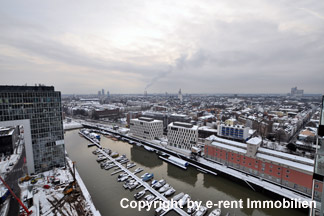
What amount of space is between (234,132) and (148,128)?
17.7 m

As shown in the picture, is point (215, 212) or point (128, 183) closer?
point (215, 212)

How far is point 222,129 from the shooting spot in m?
32.7

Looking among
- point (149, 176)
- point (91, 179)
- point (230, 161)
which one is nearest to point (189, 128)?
point (230, 161)

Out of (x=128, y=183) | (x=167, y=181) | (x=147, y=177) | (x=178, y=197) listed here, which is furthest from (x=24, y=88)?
(x=178, y=197)

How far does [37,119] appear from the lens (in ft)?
57.0

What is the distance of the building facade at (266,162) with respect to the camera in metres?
15.1

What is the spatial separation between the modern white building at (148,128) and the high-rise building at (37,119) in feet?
52.6

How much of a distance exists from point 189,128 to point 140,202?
48.6 ft

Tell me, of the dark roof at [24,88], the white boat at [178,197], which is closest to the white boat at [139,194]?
the white boat at [178,197]

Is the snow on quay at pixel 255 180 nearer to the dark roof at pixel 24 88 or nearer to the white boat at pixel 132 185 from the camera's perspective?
the white boat at pixel 132 185

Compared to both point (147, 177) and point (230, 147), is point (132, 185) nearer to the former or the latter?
point (147, 177)

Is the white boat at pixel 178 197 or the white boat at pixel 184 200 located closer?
the white boat at pixel 184 200

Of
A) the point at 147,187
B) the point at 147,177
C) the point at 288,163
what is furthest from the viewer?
the point at 147,177

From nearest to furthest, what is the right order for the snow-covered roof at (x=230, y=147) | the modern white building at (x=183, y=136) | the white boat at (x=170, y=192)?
the white boat at (x=170, y=192), the snow-covered roof at (x=230, y=147), the modern white building at (x=183, y=136)
